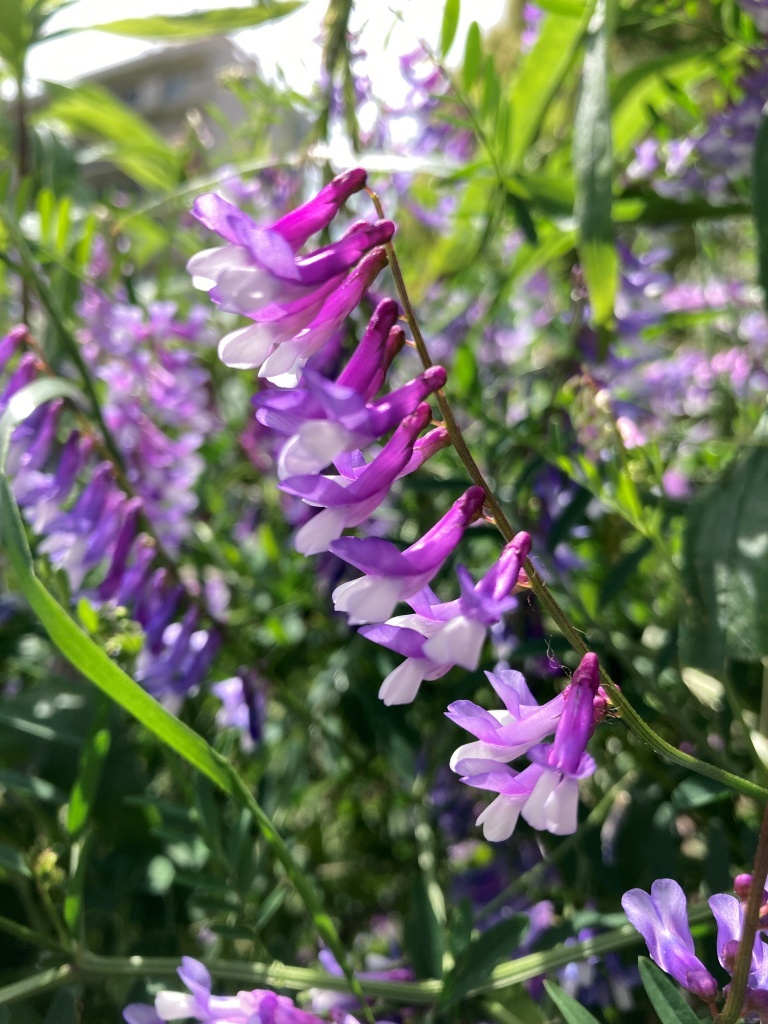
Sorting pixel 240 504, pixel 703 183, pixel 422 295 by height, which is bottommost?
pixel 240 504

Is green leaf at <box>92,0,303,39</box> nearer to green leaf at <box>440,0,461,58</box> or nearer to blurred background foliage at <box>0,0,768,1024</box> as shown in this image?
blurred background foliage at <box>0,0,768,1024</box>

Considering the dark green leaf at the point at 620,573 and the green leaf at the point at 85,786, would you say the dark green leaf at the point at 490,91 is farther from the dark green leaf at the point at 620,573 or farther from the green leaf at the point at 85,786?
the green leaf at the point at 85,786

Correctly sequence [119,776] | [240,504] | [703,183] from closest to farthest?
[119,776] < [703,183] < [240,504]

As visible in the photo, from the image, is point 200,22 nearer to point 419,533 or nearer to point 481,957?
point 419,533

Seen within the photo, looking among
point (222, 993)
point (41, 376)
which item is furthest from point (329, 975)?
point (41, 376)

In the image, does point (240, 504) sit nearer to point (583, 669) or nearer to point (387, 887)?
point (387, 887)

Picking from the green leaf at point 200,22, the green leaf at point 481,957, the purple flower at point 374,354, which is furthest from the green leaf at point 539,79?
the green leaf at point 481,957

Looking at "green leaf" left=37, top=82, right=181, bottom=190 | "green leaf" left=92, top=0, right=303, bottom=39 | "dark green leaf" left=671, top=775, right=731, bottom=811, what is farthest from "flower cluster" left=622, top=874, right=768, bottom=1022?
"green leaf" left=37, top=82, right=181, bottom=190

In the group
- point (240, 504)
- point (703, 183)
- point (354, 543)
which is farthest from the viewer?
point (240, 504)
